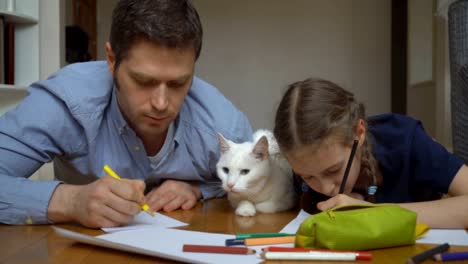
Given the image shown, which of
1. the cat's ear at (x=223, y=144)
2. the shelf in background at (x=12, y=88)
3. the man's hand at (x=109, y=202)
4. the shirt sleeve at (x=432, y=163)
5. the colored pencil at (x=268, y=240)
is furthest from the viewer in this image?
the shelf in background at (x=12, y=88)

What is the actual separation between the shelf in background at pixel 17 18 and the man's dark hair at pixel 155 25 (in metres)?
1.49

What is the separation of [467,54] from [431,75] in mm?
2636

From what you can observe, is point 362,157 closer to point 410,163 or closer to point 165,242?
point 410,163

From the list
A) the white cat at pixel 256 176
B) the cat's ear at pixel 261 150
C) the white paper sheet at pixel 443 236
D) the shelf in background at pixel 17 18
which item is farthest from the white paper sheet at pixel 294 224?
the shelf in background at pixel 17 18

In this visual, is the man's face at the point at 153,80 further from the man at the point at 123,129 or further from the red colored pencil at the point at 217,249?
the red colored pencil at the point at 217,249

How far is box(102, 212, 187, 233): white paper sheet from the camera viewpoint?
2.97ft

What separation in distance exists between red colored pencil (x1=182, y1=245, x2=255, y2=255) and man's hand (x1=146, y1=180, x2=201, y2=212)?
0.41m

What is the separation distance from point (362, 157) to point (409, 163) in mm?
115

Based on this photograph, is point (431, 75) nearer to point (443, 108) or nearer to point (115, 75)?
point (443, 108)

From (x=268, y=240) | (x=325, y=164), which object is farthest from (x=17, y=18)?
(x=268, y=240)

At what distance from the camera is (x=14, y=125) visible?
1023mm

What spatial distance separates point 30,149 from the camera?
1035 mm

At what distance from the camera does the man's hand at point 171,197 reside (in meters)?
1.13

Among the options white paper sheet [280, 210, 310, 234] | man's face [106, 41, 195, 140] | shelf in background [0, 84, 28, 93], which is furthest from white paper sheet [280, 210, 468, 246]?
shelf in background [0, 84, 28, 93]
